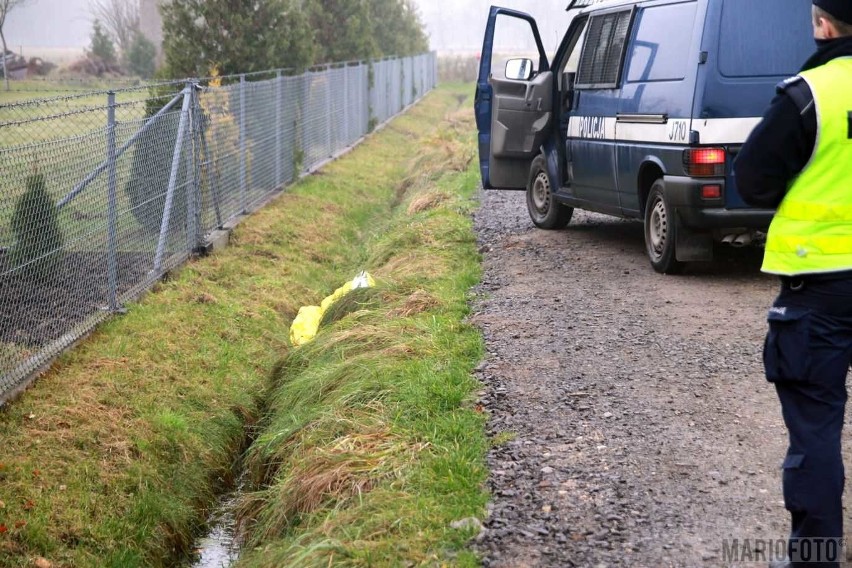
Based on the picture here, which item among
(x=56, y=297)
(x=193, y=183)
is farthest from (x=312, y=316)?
(x=56, y=297)

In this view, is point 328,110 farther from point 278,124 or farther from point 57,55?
point 57,55

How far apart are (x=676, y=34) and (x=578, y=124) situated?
1.72m

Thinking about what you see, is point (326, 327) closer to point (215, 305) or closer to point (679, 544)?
point (215, 305)

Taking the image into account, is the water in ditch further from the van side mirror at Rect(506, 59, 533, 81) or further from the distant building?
the distant building

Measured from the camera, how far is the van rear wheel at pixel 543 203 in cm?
1105

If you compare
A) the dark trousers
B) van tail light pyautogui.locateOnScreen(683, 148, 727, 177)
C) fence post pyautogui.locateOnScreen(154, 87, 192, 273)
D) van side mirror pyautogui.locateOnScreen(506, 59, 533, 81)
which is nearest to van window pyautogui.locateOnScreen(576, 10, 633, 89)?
van side mirror pyautogui.locateOnScreen(506, 59, 533, 81)

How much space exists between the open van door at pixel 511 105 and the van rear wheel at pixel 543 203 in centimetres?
24

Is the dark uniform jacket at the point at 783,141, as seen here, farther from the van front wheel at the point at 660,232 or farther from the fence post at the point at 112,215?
the fence post at the point at 112,215

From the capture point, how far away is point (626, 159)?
29.0 ft

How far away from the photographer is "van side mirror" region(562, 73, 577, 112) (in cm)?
1008

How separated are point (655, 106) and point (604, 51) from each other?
135cm

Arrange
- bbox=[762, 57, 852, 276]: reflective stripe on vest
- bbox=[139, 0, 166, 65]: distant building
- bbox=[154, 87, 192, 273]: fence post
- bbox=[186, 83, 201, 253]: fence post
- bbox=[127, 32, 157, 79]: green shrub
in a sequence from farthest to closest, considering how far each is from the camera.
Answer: bbox=[139, 0, 166, 65]: distant building, bbox=[127, 32, 157, 79]: green shrub, bbox=[186, 83, 201, 253]: fence post, bbox=[154, 87, 192, 273]: fence post, bbox=[762, 57, 852, 276]: reflective stripe on vest

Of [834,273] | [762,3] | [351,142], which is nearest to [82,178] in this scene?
[762,3]

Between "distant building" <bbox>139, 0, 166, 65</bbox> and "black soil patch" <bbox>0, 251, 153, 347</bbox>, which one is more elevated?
"distant building" <bbox>139, 0, 166, 65</bbox>
